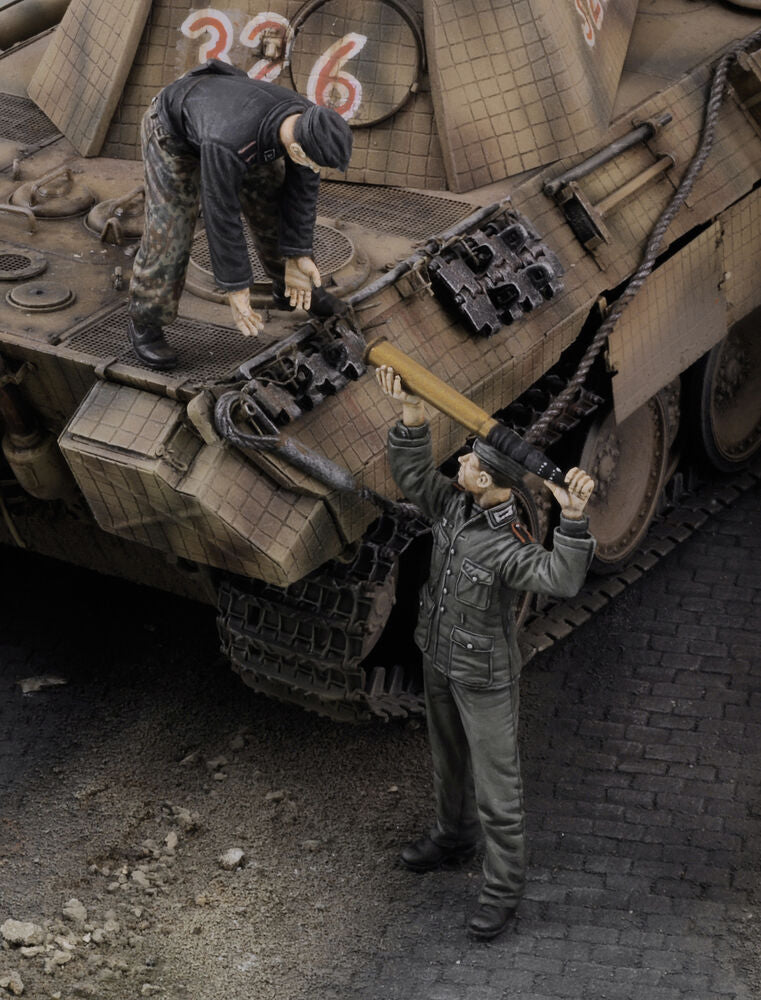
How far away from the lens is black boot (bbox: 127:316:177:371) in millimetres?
7078

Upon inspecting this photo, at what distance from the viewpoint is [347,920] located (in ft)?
24.7

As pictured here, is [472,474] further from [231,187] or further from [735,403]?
[735,403]

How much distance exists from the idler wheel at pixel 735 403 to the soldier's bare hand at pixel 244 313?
356 centimetres

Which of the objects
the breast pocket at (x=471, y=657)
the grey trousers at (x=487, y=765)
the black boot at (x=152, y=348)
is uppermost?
the black boot at (x=152, y=348)

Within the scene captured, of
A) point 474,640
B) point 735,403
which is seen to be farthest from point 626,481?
point 474,640

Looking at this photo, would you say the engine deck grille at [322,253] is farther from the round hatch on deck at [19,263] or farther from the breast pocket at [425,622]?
the breast pocket at [425,622]

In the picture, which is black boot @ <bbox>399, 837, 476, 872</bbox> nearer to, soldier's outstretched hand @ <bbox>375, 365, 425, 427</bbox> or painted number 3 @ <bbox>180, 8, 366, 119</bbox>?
soldier's outstretched hand @ <bbox>375, 365, 425, 427</bbox>

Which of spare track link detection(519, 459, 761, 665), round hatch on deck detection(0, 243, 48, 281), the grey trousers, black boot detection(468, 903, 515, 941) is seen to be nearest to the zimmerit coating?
round hatch on deck detection(0, 243, 48, 281)

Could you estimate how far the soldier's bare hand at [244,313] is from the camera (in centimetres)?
691

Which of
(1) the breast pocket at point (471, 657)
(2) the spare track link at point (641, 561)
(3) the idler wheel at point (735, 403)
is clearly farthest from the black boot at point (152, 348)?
(3) the idler wheel at point (735, 403)

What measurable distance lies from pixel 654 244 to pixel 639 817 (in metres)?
2.53

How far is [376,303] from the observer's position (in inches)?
299

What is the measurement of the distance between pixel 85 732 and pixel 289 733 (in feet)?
3.07

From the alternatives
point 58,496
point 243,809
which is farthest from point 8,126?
point 243,809
